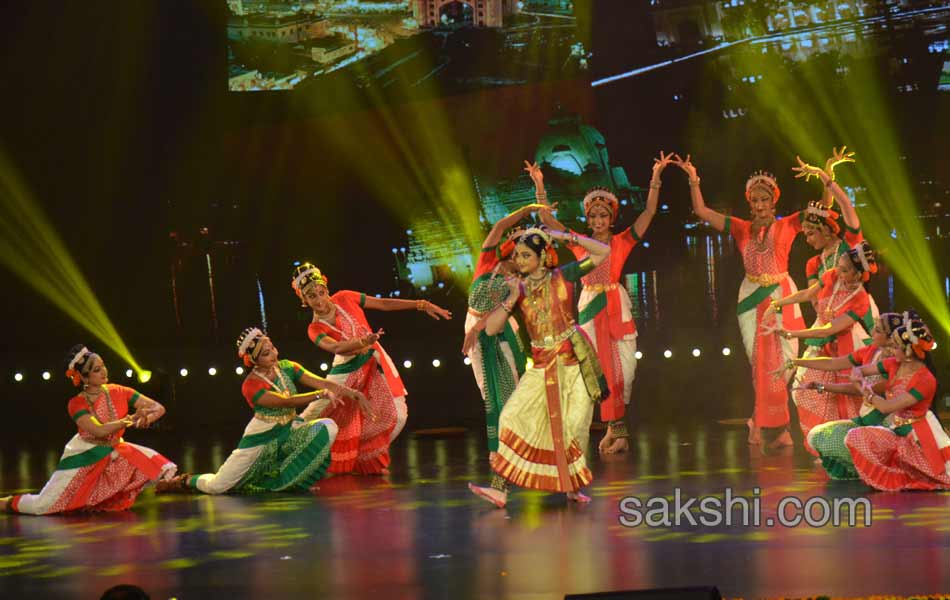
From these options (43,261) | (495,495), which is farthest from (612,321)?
(43,261)

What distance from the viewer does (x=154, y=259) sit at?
9.85 meters

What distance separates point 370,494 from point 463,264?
3601 millimetres

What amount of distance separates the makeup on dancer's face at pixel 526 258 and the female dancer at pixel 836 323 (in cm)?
170

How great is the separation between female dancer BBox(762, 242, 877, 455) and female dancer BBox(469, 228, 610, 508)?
1499 mm

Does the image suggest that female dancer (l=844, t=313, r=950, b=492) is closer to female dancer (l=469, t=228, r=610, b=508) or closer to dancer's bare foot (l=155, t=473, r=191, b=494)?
female dancer (l=469, t=228, r=610, b=508)

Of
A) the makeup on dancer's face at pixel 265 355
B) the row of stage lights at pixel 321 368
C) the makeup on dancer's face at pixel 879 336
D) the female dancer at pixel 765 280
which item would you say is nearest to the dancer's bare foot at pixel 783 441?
the female dancer at pixel 765 280

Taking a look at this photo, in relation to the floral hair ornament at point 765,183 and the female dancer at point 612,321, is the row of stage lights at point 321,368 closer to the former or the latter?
the female dancer at point 612,321

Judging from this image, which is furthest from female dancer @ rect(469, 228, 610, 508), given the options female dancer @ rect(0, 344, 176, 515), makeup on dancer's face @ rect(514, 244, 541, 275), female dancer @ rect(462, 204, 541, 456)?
female dancer @ rect(0, 344, 176, 515)

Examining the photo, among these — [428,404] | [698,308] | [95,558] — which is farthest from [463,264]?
[95,558]

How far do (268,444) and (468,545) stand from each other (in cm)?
197

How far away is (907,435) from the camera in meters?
5.85

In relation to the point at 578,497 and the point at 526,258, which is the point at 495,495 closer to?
the point at 578,497

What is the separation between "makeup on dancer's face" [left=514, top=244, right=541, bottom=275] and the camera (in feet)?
19.0

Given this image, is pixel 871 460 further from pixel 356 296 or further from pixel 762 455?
pixel 356 296
